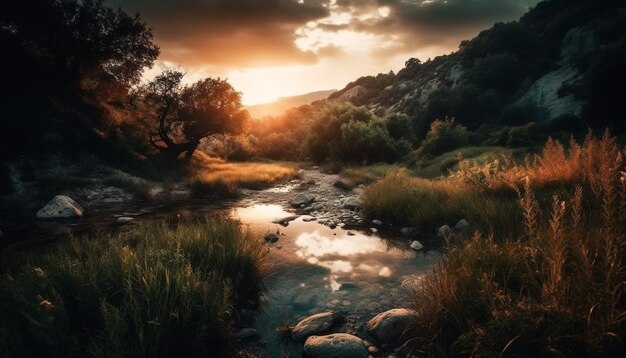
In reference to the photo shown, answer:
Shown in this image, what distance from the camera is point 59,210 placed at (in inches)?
487

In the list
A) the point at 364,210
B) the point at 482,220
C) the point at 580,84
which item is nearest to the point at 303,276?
the point at 482,220

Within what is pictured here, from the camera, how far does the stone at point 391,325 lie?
13.4 feet

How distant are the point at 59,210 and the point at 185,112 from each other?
2007 centimetres

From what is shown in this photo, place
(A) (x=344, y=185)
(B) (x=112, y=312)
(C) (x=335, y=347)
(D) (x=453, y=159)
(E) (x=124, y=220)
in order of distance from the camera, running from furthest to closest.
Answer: (D) (x=453, y=159) < (A) (x=344, y=185) < (E) (x=124, y=220) < (C) (x=335, y=347) < (B) (x=112, y=312)

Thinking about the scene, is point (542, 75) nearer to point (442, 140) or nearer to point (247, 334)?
point (442, 140)

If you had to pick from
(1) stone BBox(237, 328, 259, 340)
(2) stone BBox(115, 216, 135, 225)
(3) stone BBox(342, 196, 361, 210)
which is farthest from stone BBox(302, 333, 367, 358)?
(2) stone BBox(115, 216, 135, 225)

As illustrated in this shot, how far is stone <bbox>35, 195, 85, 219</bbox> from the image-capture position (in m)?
12.1

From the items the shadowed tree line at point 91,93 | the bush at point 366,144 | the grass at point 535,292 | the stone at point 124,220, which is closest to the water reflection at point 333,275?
the grass at point 535,292

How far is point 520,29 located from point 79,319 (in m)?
75.6

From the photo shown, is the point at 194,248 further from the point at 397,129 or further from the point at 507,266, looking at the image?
the point at 397,129

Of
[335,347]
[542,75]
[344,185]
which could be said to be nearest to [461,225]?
[335,347]

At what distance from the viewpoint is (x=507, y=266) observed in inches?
163

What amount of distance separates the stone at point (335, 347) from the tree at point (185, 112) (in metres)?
27.9

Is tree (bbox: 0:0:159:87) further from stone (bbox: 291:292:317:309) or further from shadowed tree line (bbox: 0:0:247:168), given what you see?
stone (bbox: 291:292:317:309)
